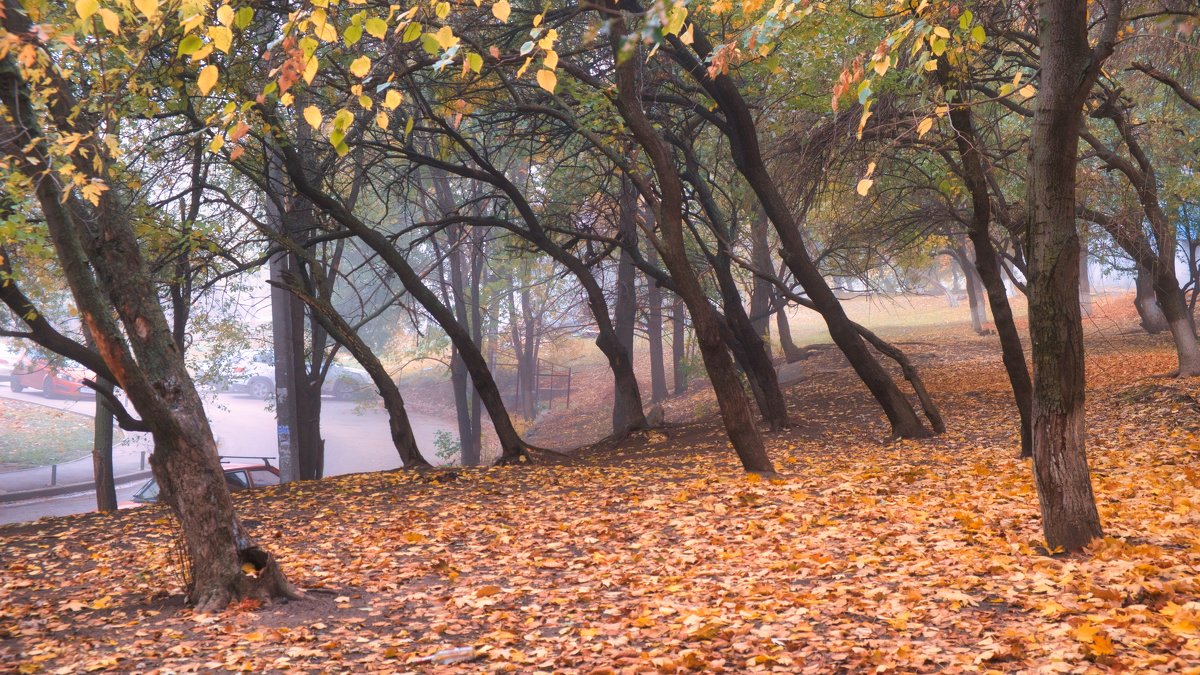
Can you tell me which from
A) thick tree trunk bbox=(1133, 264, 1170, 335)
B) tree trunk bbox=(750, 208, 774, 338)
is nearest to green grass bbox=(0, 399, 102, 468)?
tree trunk bbox=(750, 208, 774, 338)

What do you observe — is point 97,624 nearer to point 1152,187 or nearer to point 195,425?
point 195,425

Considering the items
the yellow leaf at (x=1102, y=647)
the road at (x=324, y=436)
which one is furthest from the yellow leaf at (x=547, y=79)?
the road at (x=324, y=436)

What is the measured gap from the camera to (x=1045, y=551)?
5.40 metres

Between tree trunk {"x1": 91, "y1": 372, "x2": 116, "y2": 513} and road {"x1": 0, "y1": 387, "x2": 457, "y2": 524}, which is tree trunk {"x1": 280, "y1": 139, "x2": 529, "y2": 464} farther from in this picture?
road {"x1": 0, "y1": 387, "x2": 457, "y2": 524}

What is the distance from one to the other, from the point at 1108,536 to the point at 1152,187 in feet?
28.7

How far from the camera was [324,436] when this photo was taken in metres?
32.5

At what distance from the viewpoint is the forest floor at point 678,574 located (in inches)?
167

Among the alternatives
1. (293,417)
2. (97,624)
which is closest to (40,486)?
(293,417)

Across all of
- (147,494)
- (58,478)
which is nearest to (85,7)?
(147,494)

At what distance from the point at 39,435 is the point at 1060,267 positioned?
3143 cm

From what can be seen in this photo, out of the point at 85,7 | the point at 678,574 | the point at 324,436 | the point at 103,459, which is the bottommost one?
the point at 324,436

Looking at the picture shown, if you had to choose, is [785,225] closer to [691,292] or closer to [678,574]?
[691,292]

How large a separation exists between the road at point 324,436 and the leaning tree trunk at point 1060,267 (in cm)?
2108

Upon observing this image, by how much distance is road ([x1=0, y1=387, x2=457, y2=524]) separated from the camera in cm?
2234
